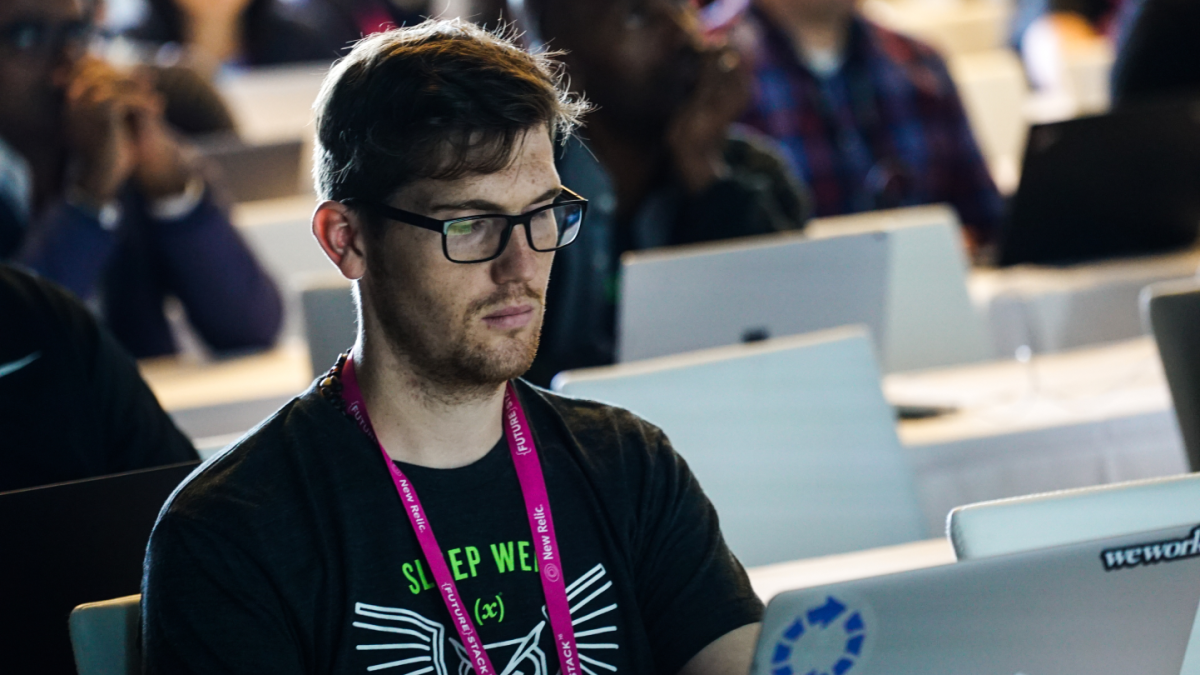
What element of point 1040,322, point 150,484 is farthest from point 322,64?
point 150,484

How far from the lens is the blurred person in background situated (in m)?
2.76

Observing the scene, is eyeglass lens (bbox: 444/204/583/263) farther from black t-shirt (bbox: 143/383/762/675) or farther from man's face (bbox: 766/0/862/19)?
man's face (bbox: 766/0/862/19)

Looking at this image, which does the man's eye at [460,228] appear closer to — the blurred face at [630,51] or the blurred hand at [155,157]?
the blurred face at [630,51]

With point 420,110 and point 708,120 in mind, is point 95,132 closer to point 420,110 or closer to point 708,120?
point 708,120

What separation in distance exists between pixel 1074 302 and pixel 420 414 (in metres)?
2.36

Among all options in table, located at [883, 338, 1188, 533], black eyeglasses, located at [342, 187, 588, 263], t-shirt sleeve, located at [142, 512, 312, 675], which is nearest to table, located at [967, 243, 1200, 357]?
table, located at [883, 338, 1188, 533]

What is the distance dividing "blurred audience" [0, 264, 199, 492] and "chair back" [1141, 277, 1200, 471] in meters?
1.27

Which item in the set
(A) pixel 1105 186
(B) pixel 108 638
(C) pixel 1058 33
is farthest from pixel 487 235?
(C) pixel 1058 33

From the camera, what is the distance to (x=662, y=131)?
3.03 m

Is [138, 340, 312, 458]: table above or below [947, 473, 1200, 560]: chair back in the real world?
below

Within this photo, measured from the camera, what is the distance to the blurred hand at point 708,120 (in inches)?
117

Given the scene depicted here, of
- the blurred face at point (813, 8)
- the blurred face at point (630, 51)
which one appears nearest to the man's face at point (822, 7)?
the blurred face at point (813, 8)

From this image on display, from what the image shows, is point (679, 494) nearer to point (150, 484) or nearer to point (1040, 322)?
point (150, 484)

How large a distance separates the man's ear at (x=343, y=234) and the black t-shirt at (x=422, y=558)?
0.13 metres
